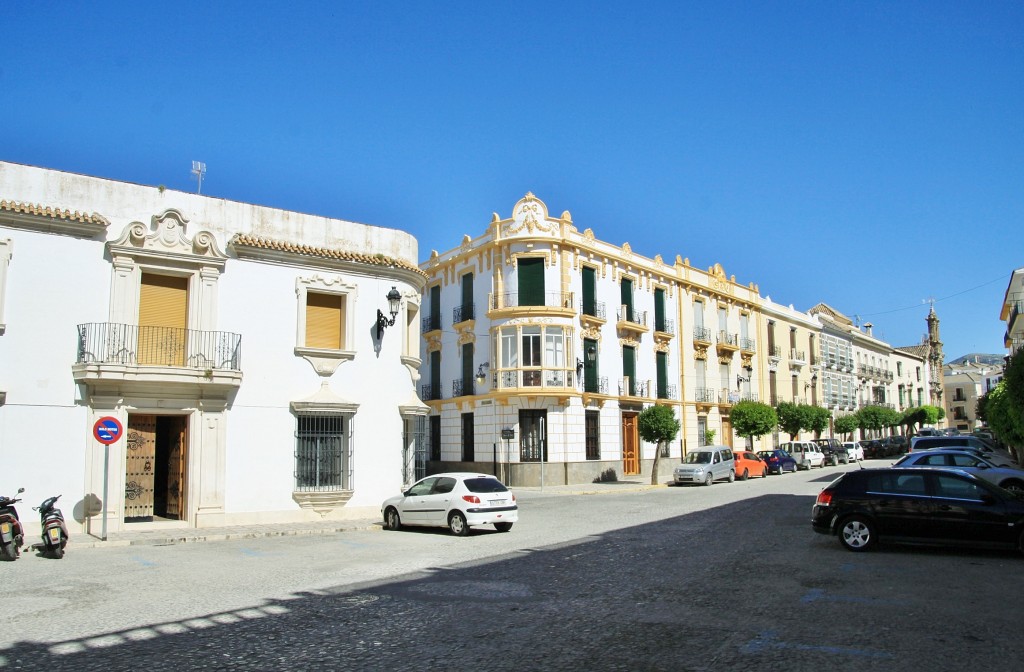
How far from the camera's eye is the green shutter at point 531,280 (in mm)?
34656

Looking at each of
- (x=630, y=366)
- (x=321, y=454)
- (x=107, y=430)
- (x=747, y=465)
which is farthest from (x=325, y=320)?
(x=747, y=465)

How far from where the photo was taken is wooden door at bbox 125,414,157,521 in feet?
56.0

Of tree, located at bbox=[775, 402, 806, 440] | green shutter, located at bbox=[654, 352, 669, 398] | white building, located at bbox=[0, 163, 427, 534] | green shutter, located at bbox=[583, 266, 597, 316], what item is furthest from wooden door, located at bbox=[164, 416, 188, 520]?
tree, located at bbox=[775, 402, 806, 440]

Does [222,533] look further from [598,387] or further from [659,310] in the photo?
[659,310]

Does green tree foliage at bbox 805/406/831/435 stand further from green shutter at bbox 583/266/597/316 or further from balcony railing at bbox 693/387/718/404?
green shutter at bbox 583/266/597/316

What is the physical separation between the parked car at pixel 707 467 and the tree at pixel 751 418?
6905mm

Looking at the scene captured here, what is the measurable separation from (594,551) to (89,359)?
10823 millimetres

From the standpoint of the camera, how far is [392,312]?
19953 mm

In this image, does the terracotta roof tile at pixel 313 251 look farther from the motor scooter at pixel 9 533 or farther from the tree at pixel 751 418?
the tree at pixel 751 418

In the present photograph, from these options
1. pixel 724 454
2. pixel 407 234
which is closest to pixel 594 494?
pixel 724 454

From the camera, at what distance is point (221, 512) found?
685 inches

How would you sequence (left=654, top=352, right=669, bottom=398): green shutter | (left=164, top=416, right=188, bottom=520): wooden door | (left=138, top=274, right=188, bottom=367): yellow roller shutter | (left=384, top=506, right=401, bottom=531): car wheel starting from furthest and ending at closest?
1. (left=654, top=352, right=669, bottom=398): green shutter
2. (left=384, top=506, right=401, bottom=531): car wheel
3. (left=164, top=416, right=188, bottom=520): wooden door
4. (left=138, top=274, right=188, bottom=367): yellow roller shutter

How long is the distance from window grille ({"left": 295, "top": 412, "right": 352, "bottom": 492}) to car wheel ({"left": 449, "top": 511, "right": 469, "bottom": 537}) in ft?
12.4

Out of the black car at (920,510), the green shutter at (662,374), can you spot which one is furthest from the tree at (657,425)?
the black car at (920,510)
